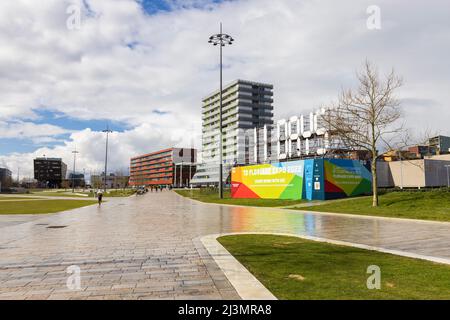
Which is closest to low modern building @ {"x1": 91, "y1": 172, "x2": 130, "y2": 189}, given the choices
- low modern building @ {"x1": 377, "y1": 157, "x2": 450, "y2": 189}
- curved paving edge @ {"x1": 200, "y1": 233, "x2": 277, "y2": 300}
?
low modern building @ {"x1": 377, "y1": 157, "x2": 450, "y2": 189}

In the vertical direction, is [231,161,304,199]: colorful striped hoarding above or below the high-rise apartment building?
below

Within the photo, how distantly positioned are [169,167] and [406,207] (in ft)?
498

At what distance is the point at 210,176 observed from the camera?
126125mm

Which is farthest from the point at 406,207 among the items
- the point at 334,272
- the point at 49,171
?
the point at 49,171

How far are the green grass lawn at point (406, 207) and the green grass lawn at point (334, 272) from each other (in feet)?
38.0

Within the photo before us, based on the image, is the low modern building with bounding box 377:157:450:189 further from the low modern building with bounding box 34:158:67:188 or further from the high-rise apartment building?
the low modern building with bounding box 34:158:67:188

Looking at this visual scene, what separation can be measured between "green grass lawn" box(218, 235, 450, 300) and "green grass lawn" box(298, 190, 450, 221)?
11.6 meters

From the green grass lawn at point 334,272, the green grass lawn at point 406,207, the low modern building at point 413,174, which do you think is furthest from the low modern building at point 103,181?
the green grass lawn at point 334,272

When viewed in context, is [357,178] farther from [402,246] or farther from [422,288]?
[422,288]

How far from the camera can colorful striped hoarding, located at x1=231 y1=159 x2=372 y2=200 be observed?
2989 centimetres

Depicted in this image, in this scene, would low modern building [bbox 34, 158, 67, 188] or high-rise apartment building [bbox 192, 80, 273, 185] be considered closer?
high-rise apartment building [bbox 192, 80, 273, 185]

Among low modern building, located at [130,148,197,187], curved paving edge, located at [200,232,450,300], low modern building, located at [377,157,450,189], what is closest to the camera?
curved paving edge, located at [200,232,450,300]

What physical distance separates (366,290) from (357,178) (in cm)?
2803
